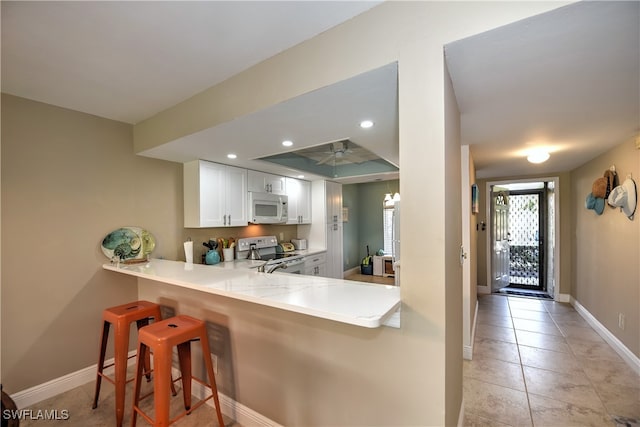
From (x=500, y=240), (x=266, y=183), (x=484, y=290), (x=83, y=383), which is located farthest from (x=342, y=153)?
(x=500, y=240)

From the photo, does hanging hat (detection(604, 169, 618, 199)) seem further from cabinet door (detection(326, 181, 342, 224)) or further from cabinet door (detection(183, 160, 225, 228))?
cabinet door (detection(183, 160, 225, 228))

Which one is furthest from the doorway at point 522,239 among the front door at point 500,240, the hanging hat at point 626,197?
the hanging hat at point 626,197

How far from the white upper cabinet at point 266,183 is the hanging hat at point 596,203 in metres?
4.08

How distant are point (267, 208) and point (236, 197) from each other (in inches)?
21.5

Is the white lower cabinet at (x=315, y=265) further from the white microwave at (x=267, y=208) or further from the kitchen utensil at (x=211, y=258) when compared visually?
the kitchen utensil at (x=211, y=258)

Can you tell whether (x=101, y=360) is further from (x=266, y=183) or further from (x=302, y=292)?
(x=266, y=183)

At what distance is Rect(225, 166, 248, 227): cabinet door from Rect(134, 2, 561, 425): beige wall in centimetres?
186

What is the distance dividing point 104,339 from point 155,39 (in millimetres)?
2258

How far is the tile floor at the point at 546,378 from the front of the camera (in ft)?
6.60

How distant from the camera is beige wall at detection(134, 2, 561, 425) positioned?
1.19 m

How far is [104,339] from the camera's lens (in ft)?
7.16

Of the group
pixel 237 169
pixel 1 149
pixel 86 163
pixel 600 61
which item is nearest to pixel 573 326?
pixel 600 61

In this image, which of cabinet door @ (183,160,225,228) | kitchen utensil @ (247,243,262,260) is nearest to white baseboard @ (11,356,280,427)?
cabinet door @ (183,160,225,228)

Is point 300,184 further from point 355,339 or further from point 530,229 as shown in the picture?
point 530,229
